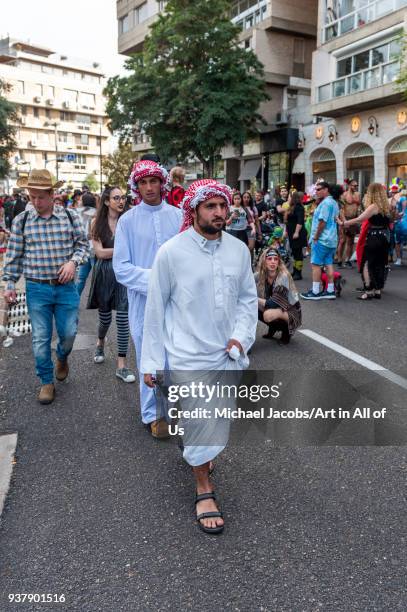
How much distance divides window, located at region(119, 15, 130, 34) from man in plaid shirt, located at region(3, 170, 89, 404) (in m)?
50.5

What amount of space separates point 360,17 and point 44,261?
88.1 feet

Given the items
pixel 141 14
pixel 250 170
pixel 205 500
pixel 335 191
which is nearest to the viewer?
pixel 205 500

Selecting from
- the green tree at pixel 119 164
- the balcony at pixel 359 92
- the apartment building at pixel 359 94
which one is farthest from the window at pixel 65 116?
the balcony at pixel 359 92

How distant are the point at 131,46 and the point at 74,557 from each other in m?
52.0

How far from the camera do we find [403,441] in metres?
3.94

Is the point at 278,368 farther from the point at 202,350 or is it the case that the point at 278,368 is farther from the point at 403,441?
the point at 202,350

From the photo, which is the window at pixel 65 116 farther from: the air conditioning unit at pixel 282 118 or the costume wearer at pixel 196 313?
the costume wearer at pixel 196 313

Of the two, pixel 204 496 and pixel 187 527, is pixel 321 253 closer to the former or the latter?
pixel 204 496

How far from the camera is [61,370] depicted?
17.5 feet

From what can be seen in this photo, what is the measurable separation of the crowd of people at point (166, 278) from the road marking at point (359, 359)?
1.60 feet

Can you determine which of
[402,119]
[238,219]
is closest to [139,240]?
[238,219]

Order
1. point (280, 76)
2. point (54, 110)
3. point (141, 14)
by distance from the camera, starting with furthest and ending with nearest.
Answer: point (54, 110)
point (141, 14)
point (280, 76)

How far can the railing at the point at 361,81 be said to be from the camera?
23.7 meters

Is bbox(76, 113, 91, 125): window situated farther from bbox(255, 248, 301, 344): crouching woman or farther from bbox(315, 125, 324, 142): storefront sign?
bbox(255, 248, 301, 344): crouching woman
